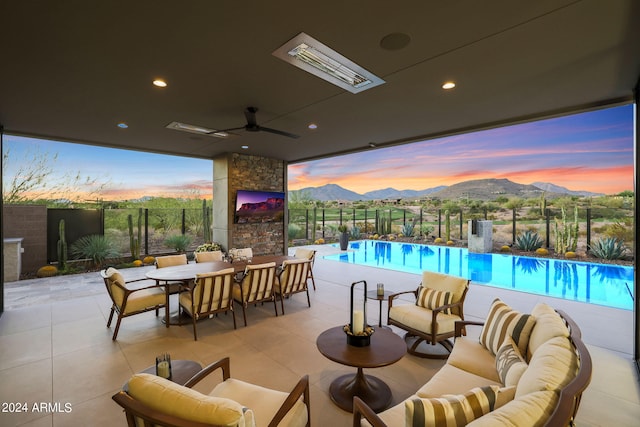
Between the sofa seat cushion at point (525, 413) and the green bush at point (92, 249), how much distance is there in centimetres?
931

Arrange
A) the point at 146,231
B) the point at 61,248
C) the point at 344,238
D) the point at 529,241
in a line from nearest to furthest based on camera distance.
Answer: the point at 61,248
the point at 146,231
the point at 529,241
the point at 344,238

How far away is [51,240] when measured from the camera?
719cm

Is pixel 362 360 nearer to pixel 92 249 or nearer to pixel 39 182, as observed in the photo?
pixel 92 249

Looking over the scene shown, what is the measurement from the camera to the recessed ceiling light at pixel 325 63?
2.45m

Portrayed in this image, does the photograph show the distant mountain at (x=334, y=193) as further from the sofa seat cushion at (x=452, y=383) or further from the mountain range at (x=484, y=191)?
the sofa seat cushion at (x=452, y=383)

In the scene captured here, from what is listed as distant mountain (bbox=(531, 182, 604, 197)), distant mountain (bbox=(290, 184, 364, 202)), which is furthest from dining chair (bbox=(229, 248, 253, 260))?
distant mountain (bbox=(290, 184, 364, 202))

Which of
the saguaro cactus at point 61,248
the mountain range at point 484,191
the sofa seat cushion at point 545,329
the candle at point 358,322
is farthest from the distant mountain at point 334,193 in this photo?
the sofa seat cushion at point 545,329

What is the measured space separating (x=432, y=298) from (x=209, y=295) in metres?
2.86

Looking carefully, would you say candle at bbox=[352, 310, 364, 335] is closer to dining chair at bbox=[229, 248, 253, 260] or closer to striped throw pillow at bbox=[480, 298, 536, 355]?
striped throw pillow at bbox=[480, 298, 536, 355]

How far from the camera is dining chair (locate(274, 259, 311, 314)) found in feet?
14.7

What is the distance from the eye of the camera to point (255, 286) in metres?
4.15

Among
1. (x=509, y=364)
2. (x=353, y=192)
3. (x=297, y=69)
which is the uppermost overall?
(x=353, y=192)

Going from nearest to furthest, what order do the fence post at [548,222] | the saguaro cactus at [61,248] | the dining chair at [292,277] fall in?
the dining chair at [292,277], the saguaro cactus at [61,248], the fence post at [548,222]

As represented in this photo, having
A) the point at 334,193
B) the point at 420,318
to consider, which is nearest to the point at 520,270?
the point at 420,318
